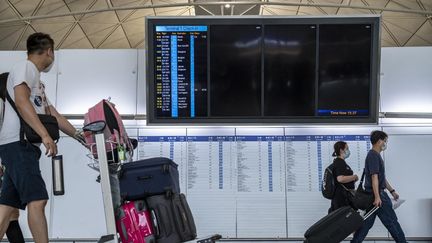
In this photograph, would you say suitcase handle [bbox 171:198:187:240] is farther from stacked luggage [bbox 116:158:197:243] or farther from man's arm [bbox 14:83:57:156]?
man's arm [bbox 14:83:57:156]

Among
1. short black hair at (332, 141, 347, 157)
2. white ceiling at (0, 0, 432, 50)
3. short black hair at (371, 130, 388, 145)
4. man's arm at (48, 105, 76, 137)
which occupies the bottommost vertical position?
short black hair at (332, 141, 347, 157)

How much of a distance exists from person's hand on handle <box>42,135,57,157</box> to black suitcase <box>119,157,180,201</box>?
20.0 inches

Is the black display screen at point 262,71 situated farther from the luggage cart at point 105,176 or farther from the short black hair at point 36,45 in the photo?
the luggage cart at point 105,176

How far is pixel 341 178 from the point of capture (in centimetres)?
755

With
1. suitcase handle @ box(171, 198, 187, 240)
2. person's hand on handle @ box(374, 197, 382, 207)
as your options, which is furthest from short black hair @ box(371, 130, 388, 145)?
suitcase handle @ box(171, 198, 187, 240)

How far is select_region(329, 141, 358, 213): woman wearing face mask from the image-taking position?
7.57m

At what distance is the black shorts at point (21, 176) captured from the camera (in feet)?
12.8

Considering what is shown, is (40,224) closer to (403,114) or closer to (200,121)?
Result: (200,121)

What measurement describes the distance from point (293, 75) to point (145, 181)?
3.90 m

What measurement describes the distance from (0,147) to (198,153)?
14.4 ft

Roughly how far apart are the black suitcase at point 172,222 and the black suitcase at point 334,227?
861 mm

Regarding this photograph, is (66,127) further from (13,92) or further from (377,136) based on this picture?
(377,136)

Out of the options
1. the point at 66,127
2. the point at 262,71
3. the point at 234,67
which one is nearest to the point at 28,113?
the point at 66,127

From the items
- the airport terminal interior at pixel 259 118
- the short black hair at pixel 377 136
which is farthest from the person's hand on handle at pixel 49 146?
the short black hair at pixel 377 136
